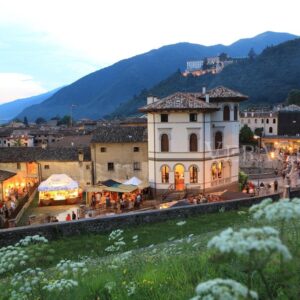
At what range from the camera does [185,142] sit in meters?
35.6

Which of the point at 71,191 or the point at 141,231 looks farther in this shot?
the point at 71,191

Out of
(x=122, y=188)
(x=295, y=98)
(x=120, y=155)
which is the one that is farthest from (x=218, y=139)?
(x=295, y=98)

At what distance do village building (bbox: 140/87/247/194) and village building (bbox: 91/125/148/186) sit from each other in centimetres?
265

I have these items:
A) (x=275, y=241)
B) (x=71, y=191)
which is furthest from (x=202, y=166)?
(x=275, y=241)

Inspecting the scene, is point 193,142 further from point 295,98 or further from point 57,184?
point 295,98

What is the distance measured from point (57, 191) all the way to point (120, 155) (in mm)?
8380

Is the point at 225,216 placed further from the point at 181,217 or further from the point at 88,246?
the point at 88,246

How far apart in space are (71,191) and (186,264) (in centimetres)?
2741

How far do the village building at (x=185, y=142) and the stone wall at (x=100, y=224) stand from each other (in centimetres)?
1253

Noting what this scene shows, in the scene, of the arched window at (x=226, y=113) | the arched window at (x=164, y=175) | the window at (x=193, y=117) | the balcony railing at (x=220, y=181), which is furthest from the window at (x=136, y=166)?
the arched window at (x=226, y=113)

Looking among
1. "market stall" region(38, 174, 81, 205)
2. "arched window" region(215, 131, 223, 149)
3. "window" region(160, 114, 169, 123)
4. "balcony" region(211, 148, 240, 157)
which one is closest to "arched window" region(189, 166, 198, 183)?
"balcony" region(211, 148, 240, 157)

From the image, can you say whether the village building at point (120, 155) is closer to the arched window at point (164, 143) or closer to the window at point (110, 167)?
the window at point (110, 167)

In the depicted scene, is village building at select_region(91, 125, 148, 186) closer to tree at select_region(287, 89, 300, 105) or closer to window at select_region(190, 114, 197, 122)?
window at select_region(190, 114, 197, 122)

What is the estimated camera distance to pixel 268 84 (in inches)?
7407
